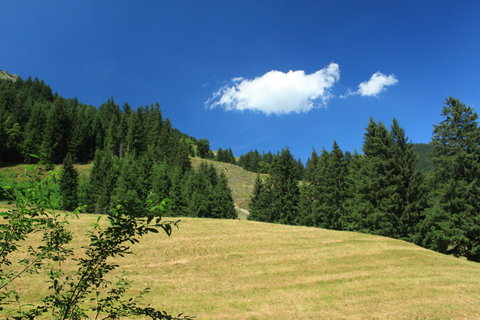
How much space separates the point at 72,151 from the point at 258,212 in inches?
2460

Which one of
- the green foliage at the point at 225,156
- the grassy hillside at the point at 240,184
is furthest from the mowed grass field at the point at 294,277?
the green foliage at the point at 225,156

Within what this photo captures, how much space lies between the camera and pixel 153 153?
7706cm

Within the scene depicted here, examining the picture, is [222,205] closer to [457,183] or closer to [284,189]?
[284,189]

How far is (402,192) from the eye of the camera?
30.2 m

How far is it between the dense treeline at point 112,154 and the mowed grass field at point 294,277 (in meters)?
22.5

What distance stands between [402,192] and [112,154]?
7543 centimetres

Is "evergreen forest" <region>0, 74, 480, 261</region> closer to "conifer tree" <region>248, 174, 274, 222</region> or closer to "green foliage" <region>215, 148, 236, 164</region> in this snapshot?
"conifer tree" <region>248, 174, 274, 222</region>

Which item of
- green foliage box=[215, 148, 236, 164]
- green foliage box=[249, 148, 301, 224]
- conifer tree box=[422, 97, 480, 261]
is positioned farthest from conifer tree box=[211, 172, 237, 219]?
green foliage box=[215, 148, 236, 164]

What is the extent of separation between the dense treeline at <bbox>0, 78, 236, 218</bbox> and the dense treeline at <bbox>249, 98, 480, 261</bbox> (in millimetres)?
19212

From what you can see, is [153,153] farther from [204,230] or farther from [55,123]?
[204,230]

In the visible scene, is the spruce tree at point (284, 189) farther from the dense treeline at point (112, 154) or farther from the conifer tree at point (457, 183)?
the conifer tree at point (457, 183)

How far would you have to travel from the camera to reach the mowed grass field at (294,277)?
12.9 m

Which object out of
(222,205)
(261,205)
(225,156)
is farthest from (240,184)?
(225,156)

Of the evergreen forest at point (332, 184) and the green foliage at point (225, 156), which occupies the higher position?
the green foliage at point (225, 156)
